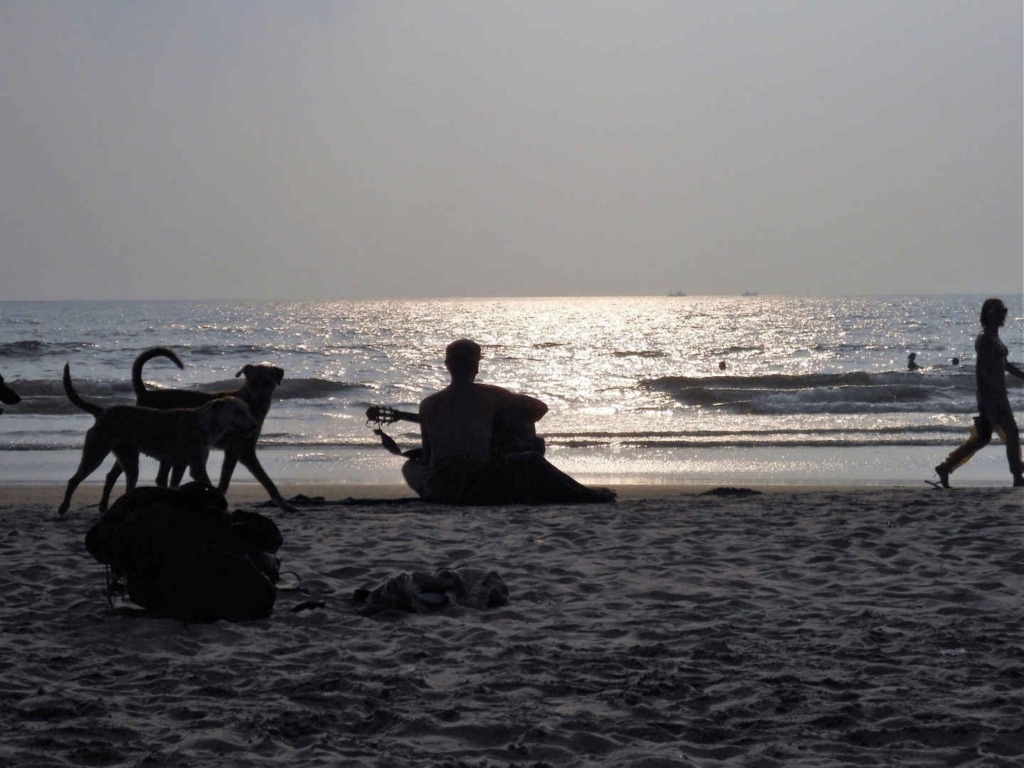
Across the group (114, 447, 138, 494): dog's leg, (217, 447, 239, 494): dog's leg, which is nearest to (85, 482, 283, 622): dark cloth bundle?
(114, 447, 138, 494): dog's leg

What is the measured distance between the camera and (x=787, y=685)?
4.07 metres

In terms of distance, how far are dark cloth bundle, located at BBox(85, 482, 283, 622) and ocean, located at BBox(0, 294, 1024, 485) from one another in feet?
24.0

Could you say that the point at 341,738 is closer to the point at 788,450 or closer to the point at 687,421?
the point at 788,450

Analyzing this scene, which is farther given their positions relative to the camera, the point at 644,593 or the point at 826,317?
the point at 826,317

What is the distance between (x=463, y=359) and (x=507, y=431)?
0.74m

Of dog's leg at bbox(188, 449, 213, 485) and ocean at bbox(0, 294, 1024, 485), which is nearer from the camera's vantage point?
dog's leg at bbox(188, 449, 213, 485)

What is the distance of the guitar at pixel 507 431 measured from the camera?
27.8ft

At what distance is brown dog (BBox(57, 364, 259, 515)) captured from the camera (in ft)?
24.4

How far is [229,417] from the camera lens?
739 centimetres

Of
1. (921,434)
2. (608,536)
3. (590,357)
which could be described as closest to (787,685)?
(608,536)

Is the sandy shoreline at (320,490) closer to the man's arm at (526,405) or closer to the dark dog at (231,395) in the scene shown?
the dark dog at (231,395)

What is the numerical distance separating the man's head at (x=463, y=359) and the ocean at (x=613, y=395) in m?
4.69

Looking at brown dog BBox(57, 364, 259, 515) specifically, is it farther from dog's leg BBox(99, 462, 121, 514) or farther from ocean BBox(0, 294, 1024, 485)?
ocean BBox(0, 294, 1024, 485)

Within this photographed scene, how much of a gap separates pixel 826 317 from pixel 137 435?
75.9m
